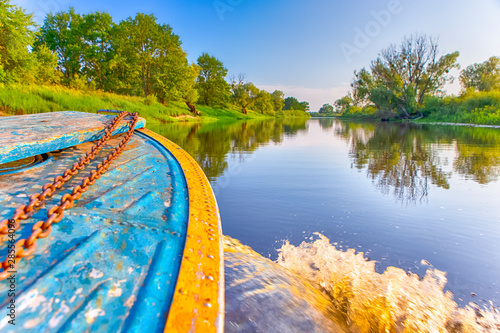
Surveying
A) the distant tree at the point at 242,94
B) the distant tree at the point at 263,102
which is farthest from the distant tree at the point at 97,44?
the distant tree at the point at 263,102

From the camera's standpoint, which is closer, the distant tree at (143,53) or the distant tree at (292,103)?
the distant tree at (143,53)

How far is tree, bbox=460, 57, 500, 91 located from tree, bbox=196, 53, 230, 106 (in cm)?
3831

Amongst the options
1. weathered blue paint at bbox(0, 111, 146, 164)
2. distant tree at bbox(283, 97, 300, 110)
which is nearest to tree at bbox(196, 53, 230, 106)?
weathered blue paint at bbox(0, 111, 146, 164)

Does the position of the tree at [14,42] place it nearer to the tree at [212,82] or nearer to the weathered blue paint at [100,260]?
the weathered blue paint at [100,260]

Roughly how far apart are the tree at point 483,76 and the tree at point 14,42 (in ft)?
159

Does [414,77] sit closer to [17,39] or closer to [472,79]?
[472,79]

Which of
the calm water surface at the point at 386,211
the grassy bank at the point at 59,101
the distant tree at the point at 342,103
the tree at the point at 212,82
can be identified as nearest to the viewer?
the calm water surface at the point at 386,211

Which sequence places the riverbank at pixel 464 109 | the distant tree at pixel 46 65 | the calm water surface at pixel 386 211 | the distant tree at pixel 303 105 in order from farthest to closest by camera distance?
the distant tree at pixel 303 105 < the riverbank at pixel 464 109 < the distant tree at pixel 46 65 < the calm water surface at pixel 386 211

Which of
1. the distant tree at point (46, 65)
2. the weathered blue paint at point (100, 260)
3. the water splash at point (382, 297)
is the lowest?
the water splash at point (382, 297)

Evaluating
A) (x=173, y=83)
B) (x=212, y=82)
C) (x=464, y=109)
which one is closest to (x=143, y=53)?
(x=173, y=83)

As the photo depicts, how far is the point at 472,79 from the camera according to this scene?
139 ft

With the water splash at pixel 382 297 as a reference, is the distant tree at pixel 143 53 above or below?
above

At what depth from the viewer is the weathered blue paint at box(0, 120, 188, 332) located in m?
0.71

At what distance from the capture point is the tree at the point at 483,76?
3653 centimetres
